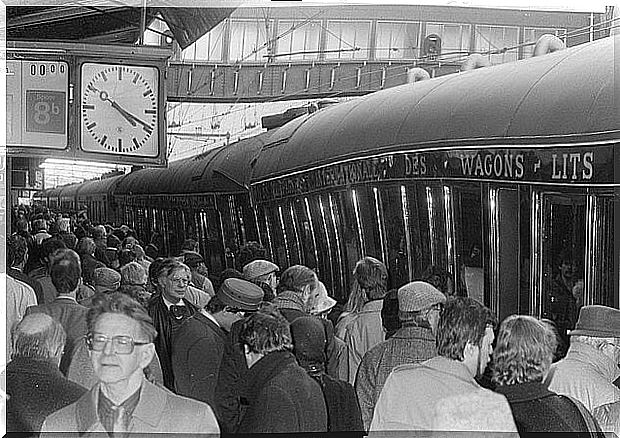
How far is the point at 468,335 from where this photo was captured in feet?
10.1

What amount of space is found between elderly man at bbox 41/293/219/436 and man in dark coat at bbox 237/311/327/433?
22 centimetres

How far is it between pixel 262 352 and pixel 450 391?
0.59 metres

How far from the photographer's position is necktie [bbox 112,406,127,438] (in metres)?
3.26

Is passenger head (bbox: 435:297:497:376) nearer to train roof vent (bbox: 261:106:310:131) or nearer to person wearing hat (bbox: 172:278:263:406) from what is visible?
person wearing hat (bbox: 172:278:263:406)

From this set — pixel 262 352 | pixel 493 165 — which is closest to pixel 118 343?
pixel 262 352

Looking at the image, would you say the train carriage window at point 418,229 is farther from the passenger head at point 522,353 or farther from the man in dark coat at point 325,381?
the passenger head at point 522,353

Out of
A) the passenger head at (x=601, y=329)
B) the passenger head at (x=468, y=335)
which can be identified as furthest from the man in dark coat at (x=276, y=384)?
the passenger head at (x=601, y=329)

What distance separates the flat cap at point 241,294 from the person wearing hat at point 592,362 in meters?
1.20

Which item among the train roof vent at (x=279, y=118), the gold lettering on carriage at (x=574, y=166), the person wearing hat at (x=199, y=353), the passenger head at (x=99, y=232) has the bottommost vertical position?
the person wearing hat at (x=199, y=353)

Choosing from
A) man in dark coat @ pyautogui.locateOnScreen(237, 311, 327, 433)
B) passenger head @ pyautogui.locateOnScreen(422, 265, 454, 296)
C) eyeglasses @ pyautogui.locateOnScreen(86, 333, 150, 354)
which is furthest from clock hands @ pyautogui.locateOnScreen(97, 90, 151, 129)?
passenger head @ pyautogui.locateOnScreen(422, 265, 454, 296)

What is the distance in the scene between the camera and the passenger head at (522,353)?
113 inches

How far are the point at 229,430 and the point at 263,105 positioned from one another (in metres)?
1.31

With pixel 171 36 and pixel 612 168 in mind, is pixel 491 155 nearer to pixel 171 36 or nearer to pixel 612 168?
pixel 612 168

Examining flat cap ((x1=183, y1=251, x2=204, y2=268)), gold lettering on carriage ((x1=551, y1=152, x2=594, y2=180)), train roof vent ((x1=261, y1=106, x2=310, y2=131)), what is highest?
train roof vent ((x1=261, y1=106, x2=310, y2=131))
